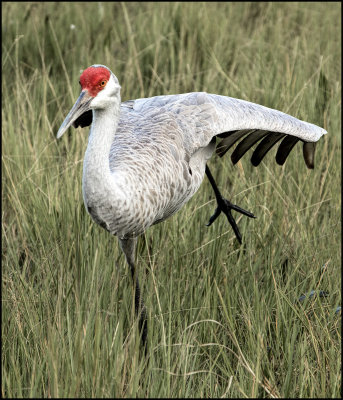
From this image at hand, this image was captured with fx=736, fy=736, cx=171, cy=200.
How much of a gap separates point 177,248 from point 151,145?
0.45 metres

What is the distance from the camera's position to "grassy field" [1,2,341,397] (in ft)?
7.23

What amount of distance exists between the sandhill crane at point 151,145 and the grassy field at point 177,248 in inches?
6.2

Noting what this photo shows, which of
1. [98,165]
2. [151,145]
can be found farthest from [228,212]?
[98,165]

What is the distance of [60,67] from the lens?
4844mm

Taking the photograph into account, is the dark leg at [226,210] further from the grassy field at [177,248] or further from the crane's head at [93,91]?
the crane's head at [93,91]

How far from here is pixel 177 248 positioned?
2963 millimetres

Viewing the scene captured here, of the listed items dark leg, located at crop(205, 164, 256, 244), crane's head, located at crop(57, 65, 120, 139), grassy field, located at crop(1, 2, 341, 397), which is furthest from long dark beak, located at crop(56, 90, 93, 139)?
dark leg, located at crop(205, 164, 256, 244)

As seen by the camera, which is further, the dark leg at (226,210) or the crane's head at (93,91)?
the dark leg at (226,210)

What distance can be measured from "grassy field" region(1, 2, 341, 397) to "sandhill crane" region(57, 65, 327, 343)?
0.52 ft

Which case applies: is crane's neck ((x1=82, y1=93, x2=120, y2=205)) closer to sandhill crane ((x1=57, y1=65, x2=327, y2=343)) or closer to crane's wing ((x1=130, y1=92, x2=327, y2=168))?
sandhill crane ((x1=57, y1=65, x2=327, y2=343))

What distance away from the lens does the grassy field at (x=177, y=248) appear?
220 cm

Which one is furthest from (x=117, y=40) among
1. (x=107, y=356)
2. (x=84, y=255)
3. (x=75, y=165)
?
(x=107, y=356)

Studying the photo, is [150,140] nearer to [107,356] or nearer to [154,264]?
[154,264]

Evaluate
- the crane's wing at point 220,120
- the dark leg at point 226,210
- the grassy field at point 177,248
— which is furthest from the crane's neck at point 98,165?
the dark leg at point 226,210
